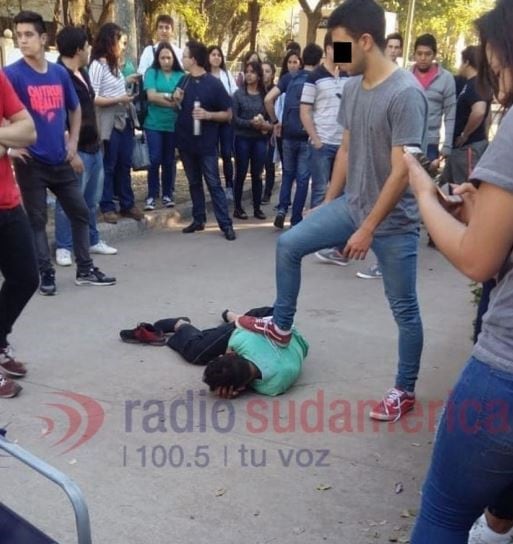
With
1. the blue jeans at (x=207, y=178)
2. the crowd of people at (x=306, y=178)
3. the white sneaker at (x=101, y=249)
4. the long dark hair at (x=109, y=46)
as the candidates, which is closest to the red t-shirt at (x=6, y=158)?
the crowd of people at (x=306, y=178)

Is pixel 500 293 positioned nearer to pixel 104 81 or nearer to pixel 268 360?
pixel 268 360

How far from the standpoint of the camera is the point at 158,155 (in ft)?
27.6

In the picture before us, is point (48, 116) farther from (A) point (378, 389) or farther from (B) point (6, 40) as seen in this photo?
(B) point (6, 40)

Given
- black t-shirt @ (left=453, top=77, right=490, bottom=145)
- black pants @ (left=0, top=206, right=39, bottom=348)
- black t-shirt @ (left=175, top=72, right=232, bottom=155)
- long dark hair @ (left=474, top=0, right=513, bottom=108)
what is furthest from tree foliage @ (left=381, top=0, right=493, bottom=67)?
long dark hair @ (left=474, top=0, right=513, bottom=108)

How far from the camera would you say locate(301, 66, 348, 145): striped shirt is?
7273 mm

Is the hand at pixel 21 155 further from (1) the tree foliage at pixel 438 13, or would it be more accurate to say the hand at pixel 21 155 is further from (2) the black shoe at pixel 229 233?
(1) the tree foliage at pixel 438 13

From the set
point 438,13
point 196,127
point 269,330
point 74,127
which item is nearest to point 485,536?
point 269,330

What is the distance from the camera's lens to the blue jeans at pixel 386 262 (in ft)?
12.2

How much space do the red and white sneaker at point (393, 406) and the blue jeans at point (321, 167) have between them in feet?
12.2

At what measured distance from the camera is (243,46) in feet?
92.6

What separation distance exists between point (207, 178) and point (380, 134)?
424 centimetres

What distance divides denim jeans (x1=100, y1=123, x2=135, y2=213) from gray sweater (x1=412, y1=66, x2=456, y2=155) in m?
2.87

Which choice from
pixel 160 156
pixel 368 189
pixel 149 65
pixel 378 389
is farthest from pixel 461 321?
pixel 149 65

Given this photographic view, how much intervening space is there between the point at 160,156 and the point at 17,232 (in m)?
4.60
